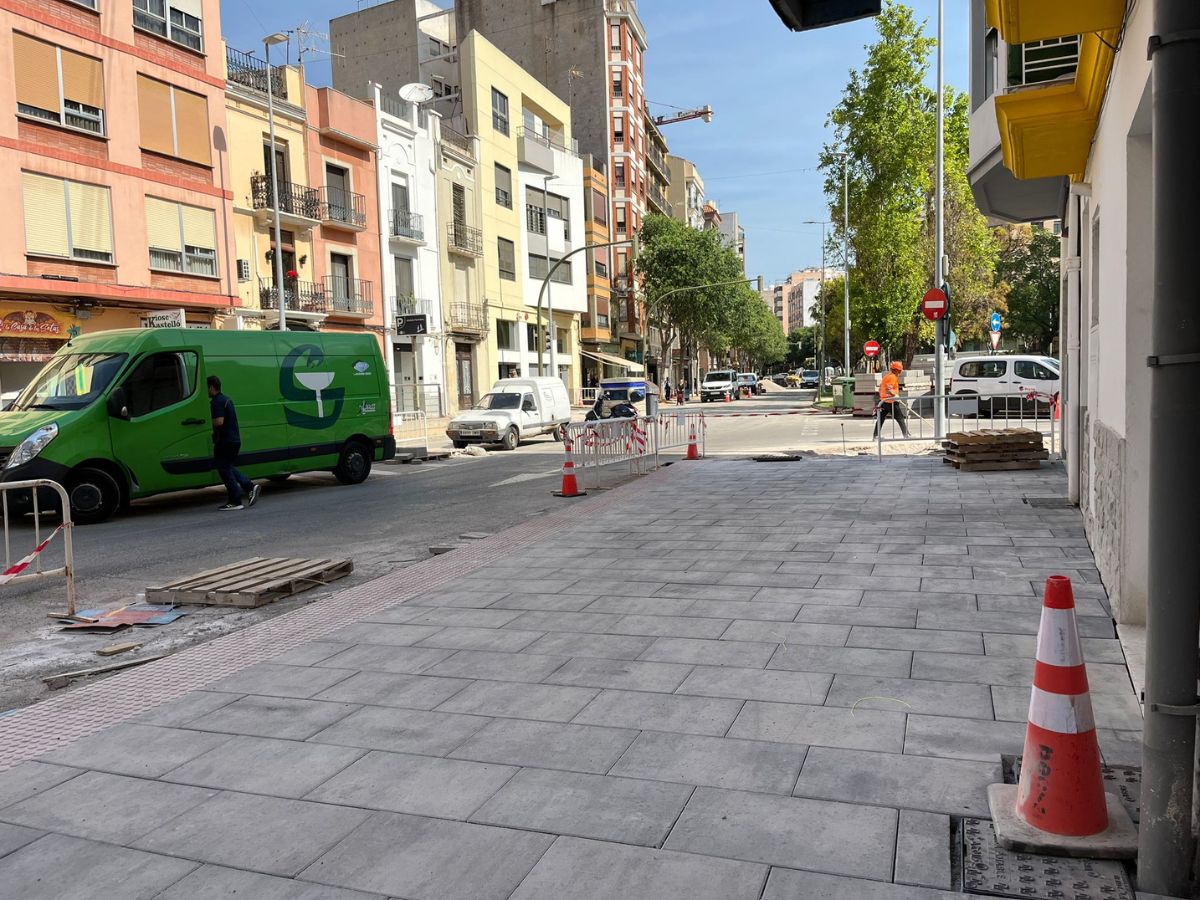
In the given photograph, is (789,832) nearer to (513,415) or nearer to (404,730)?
(404,730)

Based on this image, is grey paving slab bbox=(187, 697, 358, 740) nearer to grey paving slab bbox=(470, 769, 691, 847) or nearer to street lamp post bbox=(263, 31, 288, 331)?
grey paving slab bbox=(470, 769, 691, 847)

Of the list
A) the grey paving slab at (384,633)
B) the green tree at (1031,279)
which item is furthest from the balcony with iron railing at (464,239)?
the green tree at (1031,279)

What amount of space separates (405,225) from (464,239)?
16.3 feet

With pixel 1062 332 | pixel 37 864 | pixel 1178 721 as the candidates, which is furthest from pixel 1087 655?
pixel 1062 332

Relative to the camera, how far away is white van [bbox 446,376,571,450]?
23.1 metres

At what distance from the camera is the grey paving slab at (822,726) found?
3652mm

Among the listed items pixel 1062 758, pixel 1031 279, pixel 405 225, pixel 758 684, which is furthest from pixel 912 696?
pixel 1031 279

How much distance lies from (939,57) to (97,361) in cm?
2053

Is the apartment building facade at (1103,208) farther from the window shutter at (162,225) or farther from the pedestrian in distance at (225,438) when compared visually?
the window shutter at (162,225)

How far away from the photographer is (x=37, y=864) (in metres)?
2.95

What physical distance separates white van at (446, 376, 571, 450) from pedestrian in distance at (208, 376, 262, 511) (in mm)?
10576

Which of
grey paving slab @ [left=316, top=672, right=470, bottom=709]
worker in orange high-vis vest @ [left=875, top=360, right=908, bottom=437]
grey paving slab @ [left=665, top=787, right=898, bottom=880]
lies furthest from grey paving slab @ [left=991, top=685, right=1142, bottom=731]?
worker in orange high-vis vest @ [left=875, top=360, right=908, bottom=437]

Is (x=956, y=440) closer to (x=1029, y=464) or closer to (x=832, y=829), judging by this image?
(x=1029, y=464)

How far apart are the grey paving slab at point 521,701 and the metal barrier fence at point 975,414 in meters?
15.1
